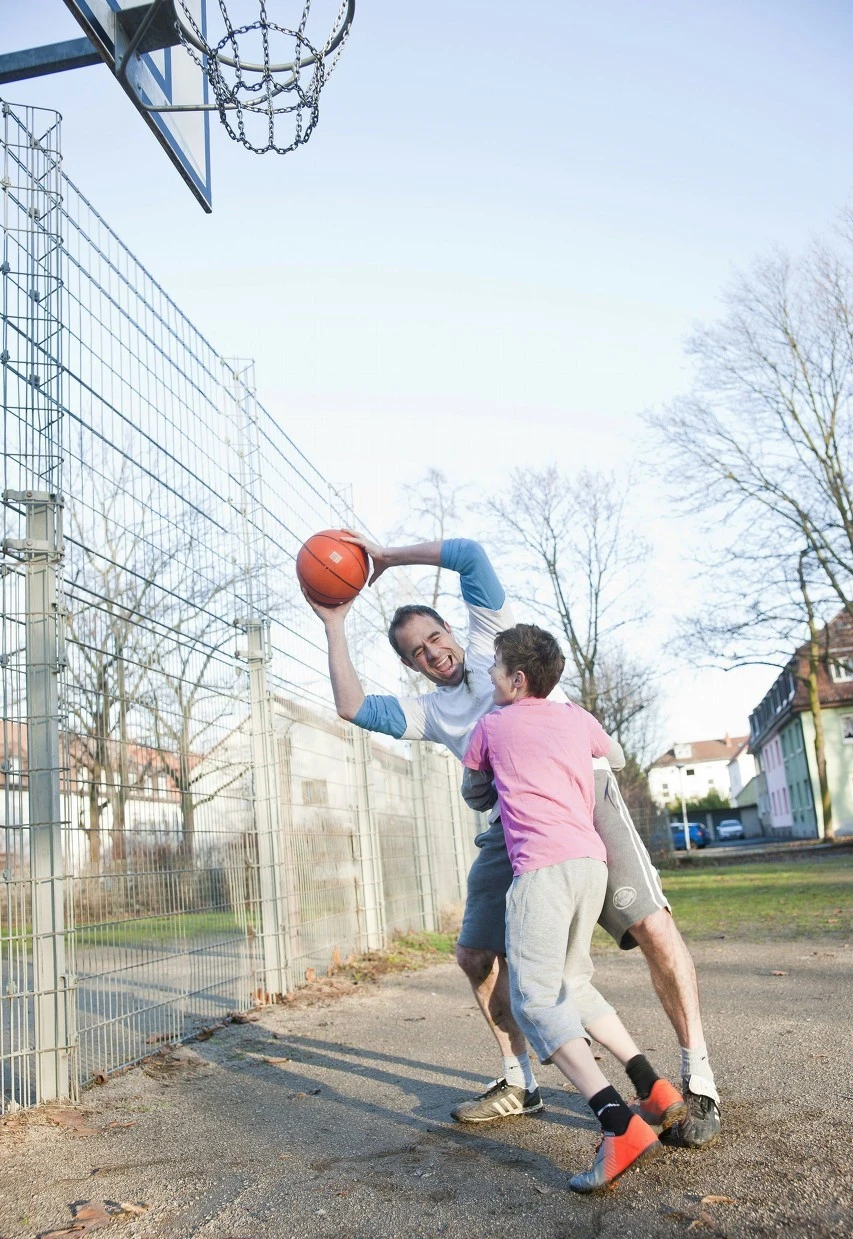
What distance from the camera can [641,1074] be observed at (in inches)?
127

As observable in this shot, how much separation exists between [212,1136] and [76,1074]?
2.46 ft

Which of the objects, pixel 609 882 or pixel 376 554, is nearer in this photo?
pixel 609 882

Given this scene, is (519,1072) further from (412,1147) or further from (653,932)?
(653,932)

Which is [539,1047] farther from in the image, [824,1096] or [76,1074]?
[76,1074]

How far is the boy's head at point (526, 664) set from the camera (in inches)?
135

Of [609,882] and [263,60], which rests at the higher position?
[263,60]

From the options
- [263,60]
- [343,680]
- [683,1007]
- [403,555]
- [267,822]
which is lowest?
[683,1007]

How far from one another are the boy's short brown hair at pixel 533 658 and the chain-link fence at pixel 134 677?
2.06 m

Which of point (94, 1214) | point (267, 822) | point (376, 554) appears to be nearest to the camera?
point (94, 1214)

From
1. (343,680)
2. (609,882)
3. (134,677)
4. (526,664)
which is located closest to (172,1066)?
(134,677)

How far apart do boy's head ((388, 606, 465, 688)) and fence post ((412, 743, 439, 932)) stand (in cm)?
821

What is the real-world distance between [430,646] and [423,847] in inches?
340

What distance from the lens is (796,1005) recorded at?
19.0ft

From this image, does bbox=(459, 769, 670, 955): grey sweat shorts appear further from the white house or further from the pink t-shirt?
the white house
